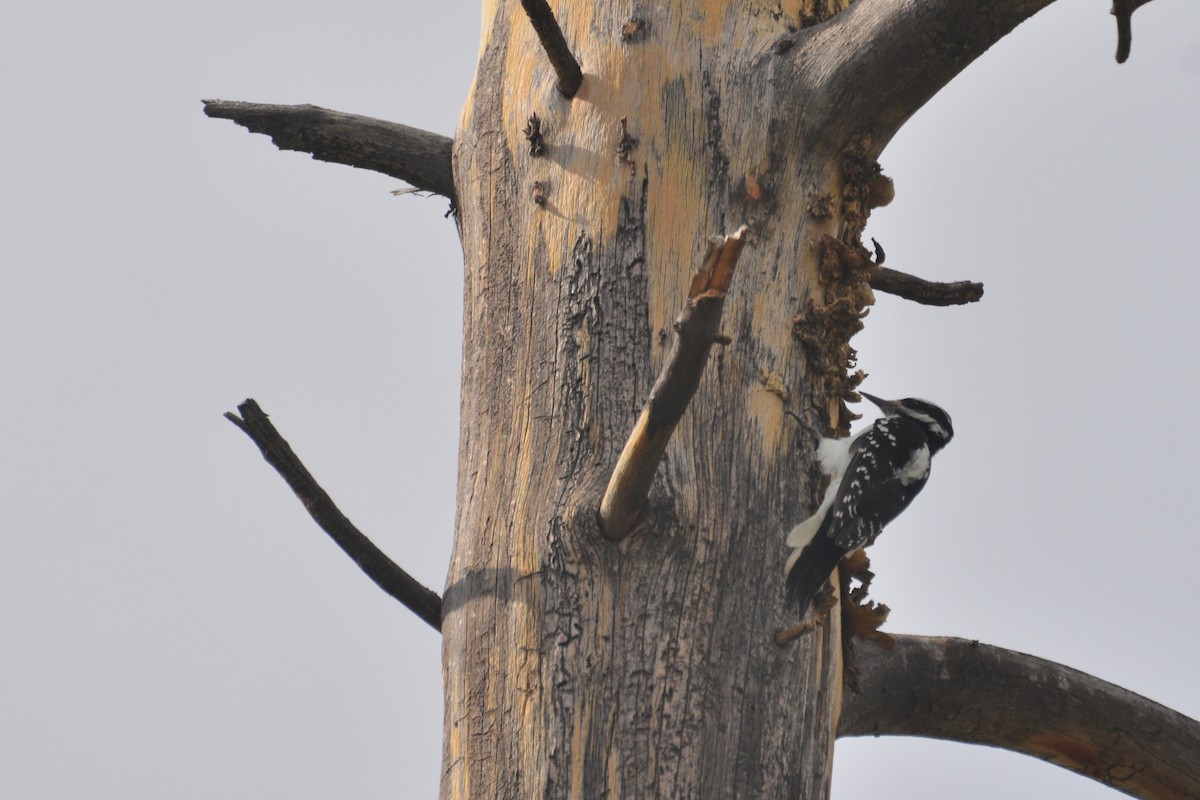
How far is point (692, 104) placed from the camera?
8.95 feet

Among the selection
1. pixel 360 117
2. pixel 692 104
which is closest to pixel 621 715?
pixel 692 104

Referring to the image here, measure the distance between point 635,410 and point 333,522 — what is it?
678mm

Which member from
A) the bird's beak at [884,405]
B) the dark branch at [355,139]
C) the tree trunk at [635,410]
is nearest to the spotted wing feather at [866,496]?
the tree trunk at [635,410]

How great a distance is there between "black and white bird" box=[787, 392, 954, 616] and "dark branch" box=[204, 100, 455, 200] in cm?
120

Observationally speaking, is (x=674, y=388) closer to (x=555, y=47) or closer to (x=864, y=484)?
(x=555, y=47)

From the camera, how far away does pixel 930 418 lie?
507 cm

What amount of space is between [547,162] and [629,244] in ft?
1.01

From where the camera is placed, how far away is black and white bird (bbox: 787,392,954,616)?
255cm

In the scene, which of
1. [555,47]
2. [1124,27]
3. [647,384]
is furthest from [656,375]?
[1124,27]

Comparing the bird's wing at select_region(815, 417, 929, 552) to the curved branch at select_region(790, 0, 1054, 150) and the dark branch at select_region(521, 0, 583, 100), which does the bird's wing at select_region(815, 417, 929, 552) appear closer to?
the curved branch at select_region(790, 0, 1054, 150)

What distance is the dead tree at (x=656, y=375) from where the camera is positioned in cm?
222

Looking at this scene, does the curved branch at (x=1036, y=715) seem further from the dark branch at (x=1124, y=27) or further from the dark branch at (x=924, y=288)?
the dark branch at (x=1124, y=27)

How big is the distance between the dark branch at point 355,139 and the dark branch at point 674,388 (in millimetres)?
1132

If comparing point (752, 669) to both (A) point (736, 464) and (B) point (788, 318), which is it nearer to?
(A) point (736, 464)
